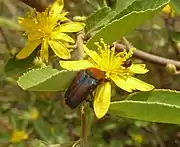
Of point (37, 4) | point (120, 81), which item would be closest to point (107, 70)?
point (120, 81)

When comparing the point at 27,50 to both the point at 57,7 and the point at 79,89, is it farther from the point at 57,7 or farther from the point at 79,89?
the point at 79,89

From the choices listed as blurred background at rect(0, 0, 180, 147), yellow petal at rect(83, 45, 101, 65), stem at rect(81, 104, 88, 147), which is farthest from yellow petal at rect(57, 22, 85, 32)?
blurred background at rect(0, 0, 180, 147)

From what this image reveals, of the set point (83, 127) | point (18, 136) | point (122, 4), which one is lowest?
point (18, 136)

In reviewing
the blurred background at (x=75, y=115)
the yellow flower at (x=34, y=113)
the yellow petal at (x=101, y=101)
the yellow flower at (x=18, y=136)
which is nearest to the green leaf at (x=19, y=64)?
the yellow petal at (x=101, y=101)

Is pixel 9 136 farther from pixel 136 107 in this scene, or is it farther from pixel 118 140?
pixel 136 107

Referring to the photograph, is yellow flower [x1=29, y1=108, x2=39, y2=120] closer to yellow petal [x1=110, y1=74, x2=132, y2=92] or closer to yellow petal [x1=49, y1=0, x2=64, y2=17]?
yellow petal [x1=49, y1=0, x2=64, y2=17]

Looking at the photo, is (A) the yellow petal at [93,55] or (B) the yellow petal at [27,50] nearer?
(A) the yellow petal at [93,55]

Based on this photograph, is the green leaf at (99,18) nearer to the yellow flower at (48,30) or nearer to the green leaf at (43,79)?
the yellow flower at (48,30)
